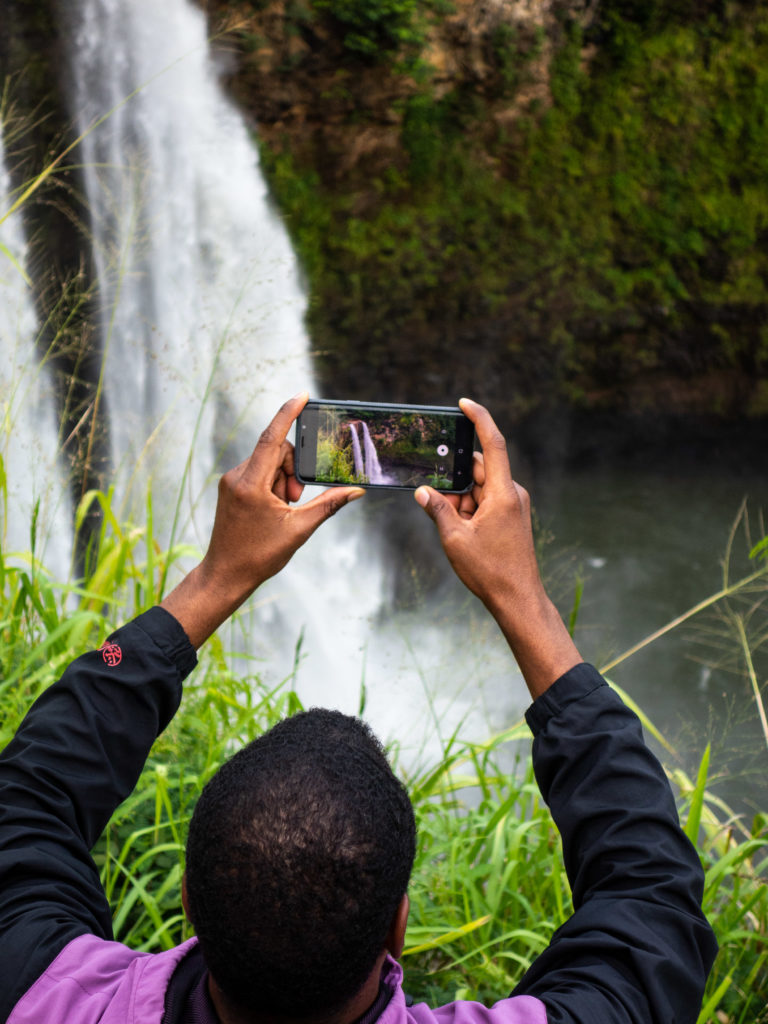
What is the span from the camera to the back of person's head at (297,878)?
0.66 m

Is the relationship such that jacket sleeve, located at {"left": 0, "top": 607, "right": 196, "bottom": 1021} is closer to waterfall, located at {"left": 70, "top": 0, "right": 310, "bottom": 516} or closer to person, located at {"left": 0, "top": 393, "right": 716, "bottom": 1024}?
person, located at {"left": 0, "top": 393, "right": 716, "bottom": 1024}

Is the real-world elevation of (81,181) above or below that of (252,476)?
above

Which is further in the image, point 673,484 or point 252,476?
point 673,484

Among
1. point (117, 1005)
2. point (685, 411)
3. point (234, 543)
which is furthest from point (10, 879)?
point (685, 411)

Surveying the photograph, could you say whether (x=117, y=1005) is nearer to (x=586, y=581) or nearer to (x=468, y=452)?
(x=468, y=452)

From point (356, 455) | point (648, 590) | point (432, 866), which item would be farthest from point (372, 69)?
point (356, 455)

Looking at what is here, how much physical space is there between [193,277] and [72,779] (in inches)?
286

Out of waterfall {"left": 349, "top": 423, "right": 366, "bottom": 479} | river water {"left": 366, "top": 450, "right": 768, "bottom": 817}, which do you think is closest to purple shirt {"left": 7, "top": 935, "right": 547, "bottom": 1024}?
waterfall {"left": 349, "top": 423, "right": 366, "bottom": 479}

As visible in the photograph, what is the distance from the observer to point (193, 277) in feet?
25.1

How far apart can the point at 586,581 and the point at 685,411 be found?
2908 millimetres

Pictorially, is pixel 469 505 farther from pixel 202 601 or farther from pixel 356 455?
pixel 202 601

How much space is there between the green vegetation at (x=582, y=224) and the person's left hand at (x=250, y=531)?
772 centimetres

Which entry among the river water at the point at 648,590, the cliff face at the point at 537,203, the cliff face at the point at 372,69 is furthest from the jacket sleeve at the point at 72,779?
the cliff face at the point at 537,203

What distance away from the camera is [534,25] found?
8414 millimetres
